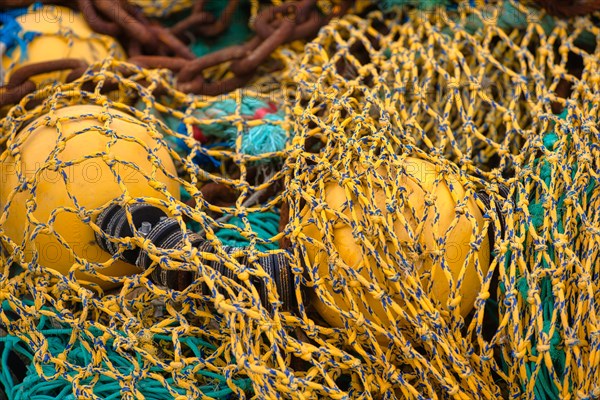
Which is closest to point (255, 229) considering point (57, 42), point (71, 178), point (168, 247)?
point (168, 247)

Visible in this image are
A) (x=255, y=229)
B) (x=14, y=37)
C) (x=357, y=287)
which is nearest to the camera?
(x=357, y=287)

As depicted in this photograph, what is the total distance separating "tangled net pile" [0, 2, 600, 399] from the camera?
91 cm

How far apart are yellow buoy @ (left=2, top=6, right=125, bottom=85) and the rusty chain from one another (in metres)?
0.03

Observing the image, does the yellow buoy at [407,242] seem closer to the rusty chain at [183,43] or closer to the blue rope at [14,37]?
the rusty chain at [183,43]

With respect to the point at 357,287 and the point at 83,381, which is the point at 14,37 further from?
the point at 357,287

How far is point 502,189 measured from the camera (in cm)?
105

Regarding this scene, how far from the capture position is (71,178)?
3.38 ft

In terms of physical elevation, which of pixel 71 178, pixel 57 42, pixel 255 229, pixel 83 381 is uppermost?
pixel 57 42

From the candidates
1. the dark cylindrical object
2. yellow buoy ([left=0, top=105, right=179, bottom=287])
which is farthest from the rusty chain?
the dark cylindrical object

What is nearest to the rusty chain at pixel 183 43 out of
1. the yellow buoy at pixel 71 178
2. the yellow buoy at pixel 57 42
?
the yellow buoy at pixel 57 42

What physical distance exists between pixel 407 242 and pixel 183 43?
2.85ft

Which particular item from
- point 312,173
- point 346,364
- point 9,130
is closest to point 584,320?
point 346,364

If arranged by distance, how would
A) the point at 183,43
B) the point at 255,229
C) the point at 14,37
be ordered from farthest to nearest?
the point at 183,43 < the point at 14,37 < the point at 255,229

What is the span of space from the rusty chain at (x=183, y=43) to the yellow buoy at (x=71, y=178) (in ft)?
0.74
